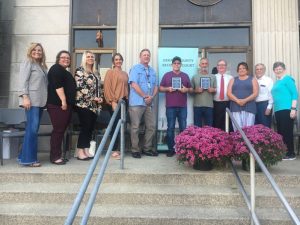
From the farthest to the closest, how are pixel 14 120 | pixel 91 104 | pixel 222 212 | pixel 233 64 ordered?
pixel 233 64
pixel 14 120
pixel 91 104
pixel 222 212

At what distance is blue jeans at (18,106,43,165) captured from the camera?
5074 mm

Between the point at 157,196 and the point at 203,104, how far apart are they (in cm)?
243

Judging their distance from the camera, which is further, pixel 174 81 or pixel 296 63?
pixel 296 63

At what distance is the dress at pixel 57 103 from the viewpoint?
5277 millimetres

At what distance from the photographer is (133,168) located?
196 inches

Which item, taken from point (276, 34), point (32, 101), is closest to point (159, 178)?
point (32, 101)

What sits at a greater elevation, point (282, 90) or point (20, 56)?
point (20, 56)

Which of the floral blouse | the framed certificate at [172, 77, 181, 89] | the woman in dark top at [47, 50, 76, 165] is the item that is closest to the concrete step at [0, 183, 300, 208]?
the woman in dark top at [47, 50, 76, 165]

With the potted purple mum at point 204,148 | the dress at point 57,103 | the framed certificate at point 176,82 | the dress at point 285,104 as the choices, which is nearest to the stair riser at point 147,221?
the potted purple mum at point 204,148

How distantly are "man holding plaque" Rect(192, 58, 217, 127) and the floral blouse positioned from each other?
183cm

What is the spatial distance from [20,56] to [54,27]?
960 mm

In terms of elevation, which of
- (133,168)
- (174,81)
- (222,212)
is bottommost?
(222,212)

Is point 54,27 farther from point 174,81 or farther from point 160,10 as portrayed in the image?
point 174,81

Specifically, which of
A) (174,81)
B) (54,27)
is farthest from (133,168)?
(54,27)
